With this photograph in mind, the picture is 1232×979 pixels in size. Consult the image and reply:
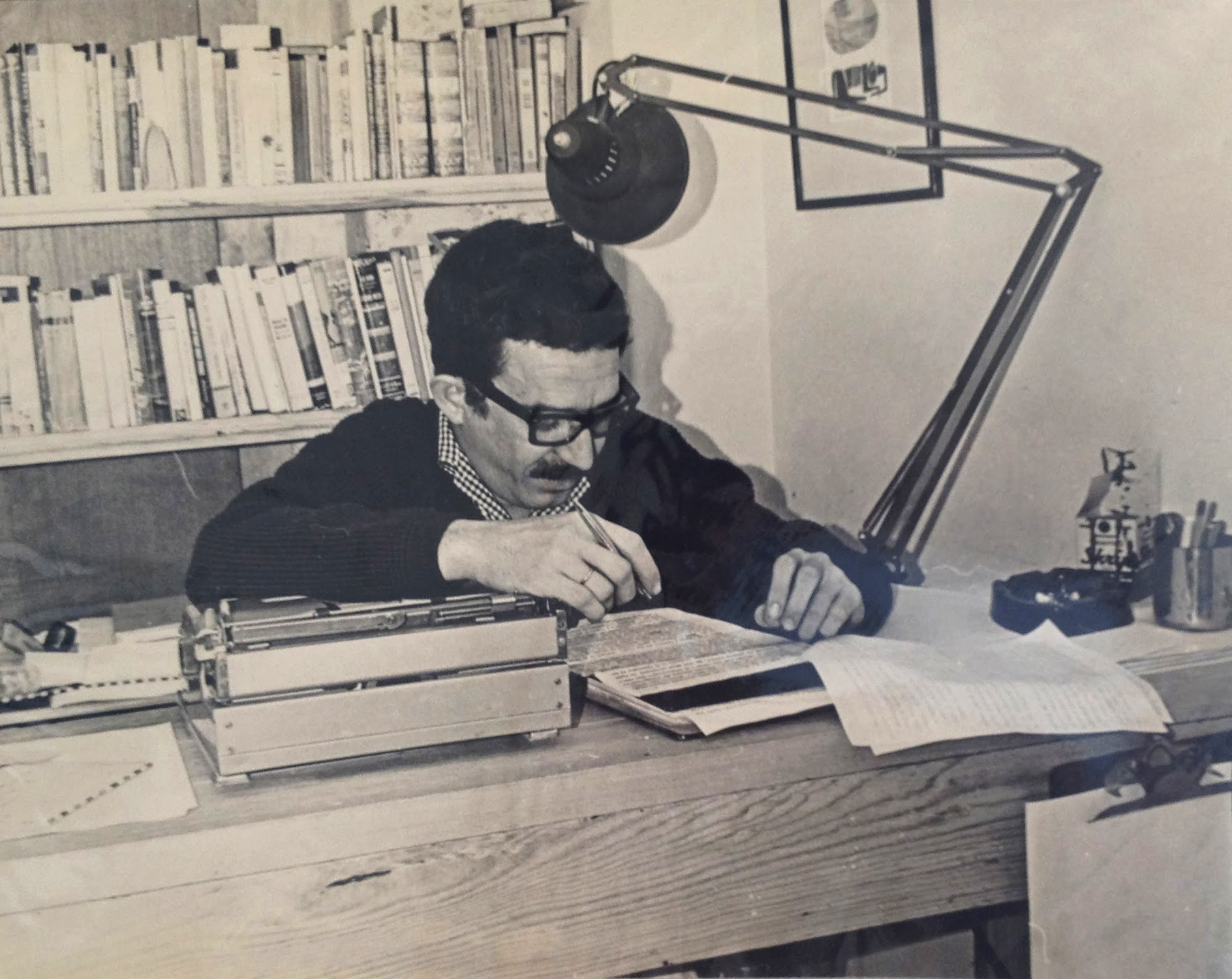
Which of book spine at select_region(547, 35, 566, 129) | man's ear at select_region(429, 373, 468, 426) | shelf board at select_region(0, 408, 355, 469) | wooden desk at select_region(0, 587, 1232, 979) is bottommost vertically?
wooden desk at select_region(0, 587, 1232, 979)

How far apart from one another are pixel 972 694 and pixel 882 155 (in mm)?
720

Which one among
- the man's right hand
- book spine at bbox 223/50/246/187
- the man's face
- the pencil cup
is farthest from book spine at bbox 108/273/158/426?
the pencil cup

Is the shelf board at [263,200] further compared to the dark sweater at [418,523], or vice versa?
the shelf board at [263,200]

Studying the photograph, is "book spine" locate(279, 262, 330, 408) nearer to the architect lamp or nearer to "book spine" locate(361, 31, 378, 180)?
"book spine" locate(361, 31, 378, 180)

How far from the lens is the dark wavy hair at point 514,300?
1.37 meters

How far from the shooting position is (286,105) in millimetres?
1502

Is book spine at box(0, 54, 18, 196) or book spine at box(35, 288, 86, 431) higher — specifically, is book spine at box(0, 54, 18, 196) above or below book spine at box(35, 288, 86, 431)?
above

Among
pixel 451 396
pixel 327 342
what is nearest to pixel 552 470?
pixel 451 396

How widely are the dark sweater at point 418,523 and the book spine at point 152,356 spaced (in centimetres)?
23

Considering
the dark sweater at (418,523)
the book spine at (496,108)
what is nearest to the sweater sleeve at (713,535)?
the dark sweater at (418,523)

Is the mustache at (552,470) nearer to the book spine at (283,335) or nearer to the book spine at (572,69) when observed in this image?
the book spine at (283,335)

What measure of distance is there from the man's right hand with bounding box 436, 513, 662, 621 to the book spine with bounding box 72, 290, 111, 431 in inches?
31.6

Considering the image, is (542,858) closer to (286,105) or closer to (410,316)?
(410,316)

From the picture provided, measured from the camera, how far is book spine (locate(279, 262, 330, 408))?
157cm
